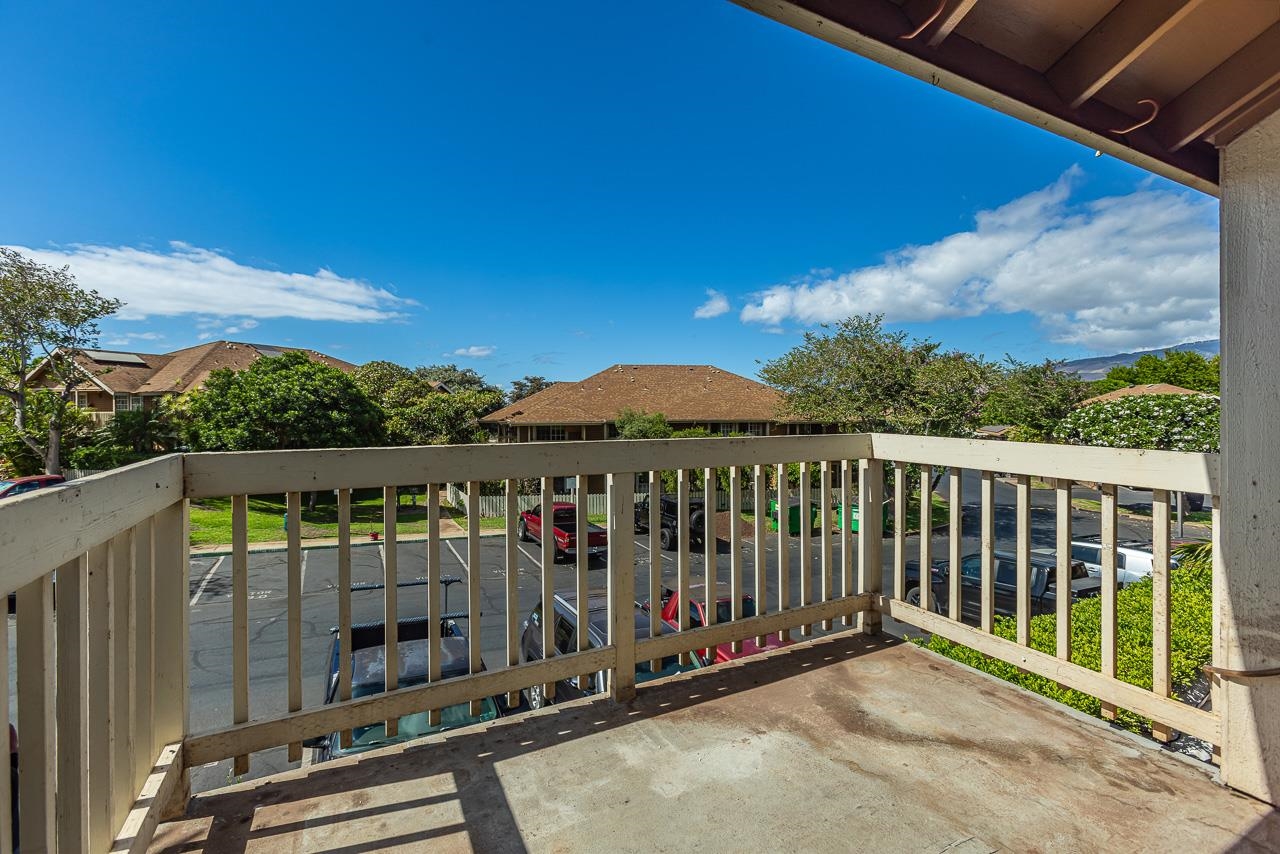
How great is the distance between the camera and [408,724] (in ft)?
10.7

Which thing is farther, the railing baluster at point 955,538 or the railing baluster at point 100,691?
the railing baluster at point 955,538

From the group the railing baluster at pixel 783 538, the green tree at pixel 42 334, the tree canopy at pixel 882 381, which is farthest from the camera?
the green tree at pixel 42 334

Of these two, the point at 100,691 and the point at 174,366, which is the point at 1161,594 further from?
the point at 174,366

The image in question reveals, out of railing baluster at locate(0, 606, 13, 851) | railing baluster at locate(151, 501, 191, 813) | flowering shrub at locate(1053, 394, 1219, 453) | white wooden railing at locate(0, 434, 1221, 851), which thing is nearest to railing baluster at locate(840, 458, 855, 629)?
white wooden railing at locate(0, 434, 1221, 851)

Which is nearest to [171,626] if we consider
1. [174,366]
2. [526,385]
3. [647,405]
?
[647,405]

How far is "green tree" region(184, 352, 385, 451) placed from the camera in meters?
16.0

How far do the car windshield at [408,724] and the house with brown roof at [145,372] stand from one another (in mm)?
22058

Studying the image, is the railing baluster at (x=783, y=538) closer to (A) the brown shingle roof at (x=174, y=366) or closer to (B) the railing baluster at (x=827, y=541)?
(B) the railing baluster at (x=827, y=541)

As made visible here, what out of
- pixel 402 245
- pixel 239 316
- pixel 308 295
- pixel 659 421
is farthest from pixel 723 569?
pixel 239 316

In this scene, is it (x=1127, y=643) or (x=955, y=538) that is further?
(x=1127, y=643)

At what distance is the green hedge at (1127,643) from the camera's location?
2.80 meters

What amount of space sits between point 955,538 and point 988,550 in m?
0.14

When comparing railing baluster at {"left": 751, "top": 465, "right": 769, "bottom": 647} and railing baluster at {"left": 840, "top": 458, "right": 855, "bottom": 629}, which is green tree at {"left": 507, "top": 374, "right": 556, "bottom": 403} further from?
railing baluster at {"left": 751, "top": 465, "right": 769, "bottom": 647}

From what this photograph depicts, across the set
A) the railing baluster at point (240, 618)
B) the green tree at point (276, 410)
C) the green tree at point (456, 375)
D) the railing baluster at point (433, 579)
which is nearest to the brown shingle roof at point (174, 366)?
the green tree at point (276, 410)
